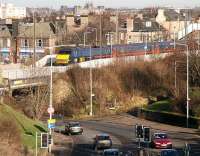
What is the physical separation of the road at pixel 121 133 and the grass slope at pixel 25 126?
2.58 metres

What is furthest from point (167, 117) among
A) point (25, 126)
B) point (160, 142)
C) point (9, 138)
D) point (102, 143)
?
point (9, 138)

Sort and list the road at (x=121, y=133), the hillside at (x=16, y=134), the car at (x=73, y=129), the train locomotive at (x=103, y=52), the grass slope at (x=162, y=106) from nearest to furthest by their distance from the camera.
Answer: the hillside at (x=16, y=134)
the road at (x=121, y=133)
the car at (x=73, y=129)
the grass slope at (x=162, y=106)
the train locomotive at (x=103, y=52)

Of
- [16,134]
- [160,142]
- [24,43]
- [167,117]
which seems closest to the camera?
[16,134]

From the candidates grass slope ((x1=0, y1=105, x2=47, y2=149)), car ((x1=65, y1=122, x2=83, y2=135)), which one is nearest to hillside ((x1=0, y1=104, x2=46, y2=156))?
grass slope ((x1=0, y1=105, x2=47, y2=149))

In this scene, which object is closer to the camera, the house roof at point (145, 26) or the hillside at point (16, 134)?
the hillside at point (16, 134)

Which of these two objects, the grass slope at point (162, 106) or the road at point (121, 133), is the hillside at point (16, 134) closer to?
the road at point (121, 133)

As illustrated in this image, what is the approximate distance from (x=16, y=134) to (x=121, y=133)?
12.1 meters

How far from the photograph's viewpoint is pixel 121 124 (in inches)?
1919

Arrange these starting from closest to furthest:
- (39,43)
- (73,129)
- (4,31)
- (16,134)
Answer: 1. (16,134)
2. (73,129)
3. (39,43)
4. (4,31)

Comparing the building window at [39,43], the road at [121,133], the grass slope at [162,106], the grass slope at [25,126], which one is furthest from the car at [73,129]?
the building window at [39,43]

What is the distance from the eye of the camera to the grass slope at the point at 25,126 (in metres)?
34.3

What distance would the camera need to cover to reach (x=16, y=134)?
108 feet

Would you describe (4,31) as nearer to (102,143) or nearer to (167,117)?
(167,117)

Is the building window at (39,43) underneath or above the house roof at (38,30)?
underneath
